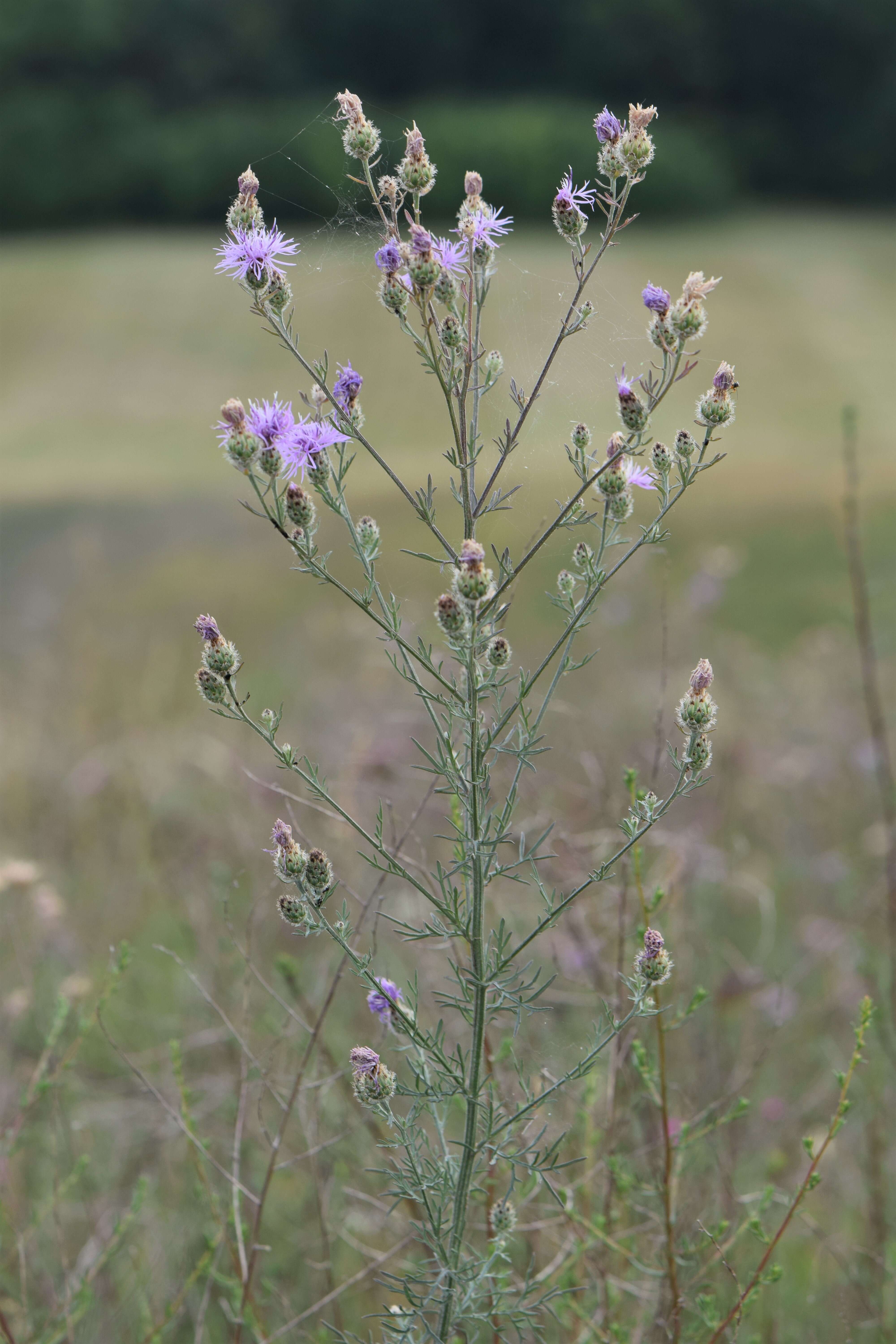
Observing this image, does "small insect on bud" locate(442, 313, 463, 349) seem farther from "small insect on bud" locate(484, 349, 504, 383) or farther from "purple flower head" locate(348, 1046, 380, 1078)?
"purple flower head" locate(348, 1046, 380, 1078)

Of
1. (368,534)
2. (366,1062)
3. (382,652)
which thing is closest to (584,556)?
(368,534)

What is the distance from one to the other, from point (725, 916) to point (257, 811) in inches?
44.0

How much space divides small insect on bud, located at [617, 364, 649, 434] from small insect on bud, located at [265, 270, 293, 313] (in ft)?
0.85

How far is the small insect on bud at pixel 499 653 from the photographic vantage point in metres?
0.78

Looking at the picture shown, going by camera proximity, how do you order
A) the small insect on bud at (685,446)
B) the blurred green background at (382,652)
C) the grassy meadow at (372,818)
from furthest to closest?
the blurred green background at (382,652) → the grassy meadow at (372,818) → the small insect on bud at (685,446)

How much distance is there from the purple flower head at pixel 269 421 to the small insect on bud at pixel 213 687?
174mm

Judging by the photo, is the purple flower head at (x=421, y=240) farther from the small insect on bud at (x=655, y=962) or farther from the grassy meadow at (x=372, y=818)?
the small insect on bud at (x=655, y=962)

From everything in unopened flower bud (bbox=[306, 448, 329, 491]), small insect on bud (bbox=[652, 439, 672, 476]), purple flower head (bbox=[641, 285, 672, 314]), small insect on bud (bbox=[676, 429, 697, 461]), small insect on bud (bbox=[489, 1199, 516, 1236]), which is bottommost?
small insect on bud (bbox=[489, 1199, 516, 1236])

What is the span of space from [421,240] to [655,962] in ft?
1.80

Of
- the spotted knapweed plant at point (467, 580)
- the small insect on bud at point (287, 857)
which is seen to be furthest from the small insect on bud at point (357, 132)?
the small insect on bud at point (287, 857)

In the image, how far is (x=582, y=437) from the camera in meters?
0.82

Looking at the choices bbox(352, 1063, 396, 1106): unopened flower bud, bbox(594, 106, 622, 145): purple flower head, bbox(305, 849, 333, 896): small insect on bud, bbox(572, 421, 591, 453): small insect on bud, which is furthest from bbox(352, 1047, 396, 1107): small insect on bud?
bbox(594, 106, 622, 145): purple flower head

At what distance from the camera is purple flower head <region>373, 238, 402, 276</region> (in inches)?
29.7

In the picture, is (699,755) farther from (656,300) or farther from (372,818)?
(372,818)
